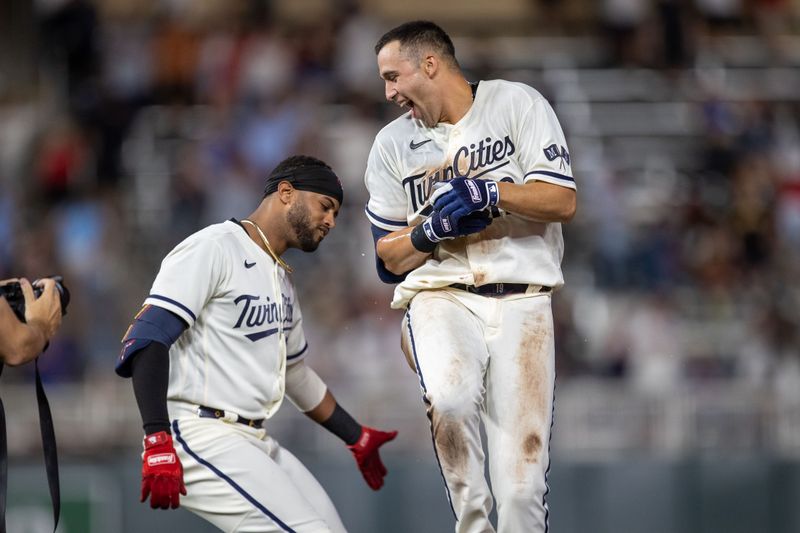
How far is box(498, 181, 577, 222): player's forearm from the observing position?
217 inches

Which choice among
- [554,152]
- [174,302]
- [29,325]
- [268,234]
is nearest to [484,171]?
[554,152]

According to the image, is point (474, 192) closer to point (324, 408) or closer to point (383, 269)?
point (383, 269)

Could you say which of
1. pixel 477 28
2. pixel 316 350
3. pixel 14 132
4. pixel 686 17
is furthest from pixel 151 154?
pixel 686 17

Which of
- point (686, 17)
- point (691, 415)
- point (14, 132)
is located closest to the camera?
point (691, 415)

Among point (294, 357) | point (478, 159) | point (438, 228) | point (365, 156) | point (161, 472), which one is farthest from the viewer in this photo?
point (365, 156)

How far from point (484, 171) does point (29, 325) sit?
77.1 inches

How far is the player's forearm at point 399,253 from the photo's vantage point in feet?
18.9

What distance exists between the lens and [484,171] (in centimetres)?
582

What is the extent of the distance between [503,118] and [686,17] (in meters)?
8.82

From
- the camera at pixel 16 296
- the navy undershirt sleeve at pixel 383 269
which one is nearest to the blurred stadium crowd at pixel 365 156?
the navy undershirt sleeve at pixel 383 269

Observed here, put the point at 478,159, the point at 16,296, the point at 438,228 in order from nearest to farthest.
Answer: the point at 438,228, the point at 16,296, the point at 478,159

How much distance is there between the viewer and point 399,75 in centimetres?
580

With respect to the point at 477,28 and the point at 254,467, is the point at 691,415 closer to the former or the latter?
the point at 254,467

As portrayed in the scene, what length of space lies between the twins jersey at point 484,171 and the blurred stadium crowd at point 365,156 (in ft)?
13.3
